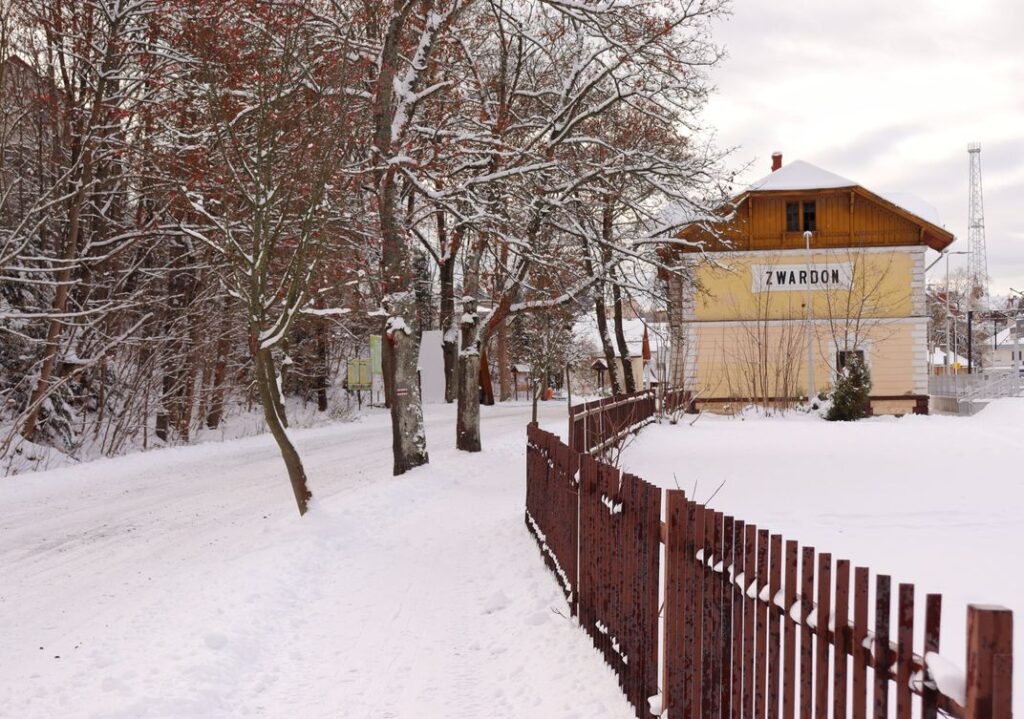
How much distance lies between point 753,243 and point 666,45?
23291mm

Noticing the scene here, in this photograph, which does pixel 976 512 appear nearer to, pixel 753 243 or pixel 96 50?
pixel 96 50

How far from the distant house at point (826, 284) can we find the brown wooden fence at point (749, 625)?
104 ft

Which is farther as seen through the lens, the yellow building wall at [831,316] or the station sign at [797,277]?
the station sign at [797,277]

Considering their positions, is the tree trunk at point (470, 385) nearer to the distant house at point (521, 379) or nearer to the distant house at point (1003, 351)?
the distant house at point (521, 379)

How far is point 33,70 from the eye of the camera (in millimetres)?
18359

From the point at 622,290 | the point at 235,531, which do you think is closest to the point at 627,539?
the point at 235,531

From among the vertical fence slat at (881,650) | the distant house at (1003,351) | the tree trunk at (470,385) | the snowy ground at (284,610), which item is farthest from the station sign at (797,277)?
the distant house at (1003,351)

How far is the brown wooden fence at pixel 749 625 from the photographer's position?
225 cm

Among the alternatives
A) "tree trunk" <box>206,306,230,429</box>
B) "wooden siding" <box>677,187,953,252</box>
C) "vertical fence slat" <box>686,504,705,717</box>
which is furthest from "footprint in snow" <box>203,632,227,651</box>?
"wooden siding" <box>677,187,953,252</box>

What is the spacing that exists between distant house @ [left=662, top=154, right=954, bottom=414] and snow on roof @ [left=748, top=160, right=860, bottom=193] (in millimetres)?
44

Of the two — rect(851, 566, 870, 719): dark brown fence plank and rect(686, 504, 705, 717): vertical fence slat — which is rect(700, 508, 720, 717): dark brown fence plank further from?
rect(851, 566, 870, 719): dark brown fence plank

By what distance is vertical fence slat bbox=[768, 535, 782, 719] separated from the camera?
3.22 meters

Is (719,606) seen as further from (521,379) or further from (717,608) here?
(521,379)

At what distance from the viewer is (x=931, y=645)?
2.28m
